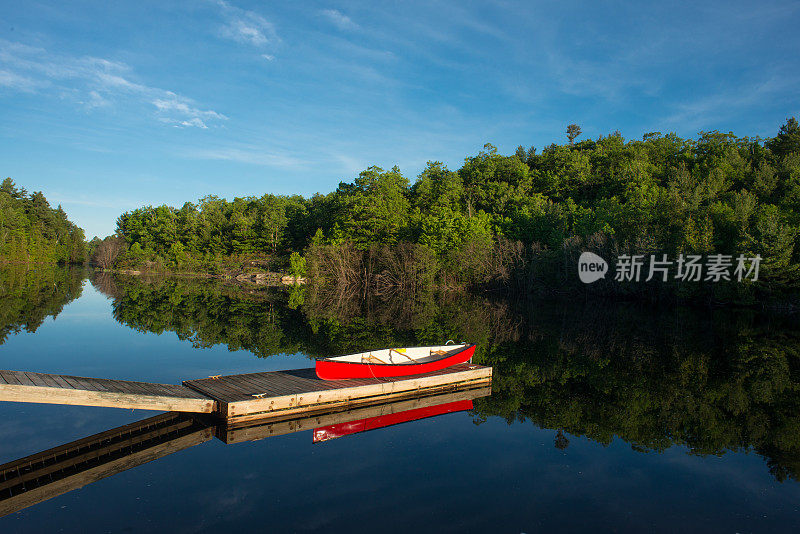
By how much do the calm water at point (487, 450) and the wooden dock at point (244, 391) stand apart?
0.93 meters

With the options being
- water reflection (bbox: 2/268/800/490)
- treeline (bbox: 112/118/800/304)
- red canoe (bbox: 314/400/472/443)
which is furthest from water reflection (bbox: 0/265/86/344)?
treeline (bbox: 112/118/800/304)

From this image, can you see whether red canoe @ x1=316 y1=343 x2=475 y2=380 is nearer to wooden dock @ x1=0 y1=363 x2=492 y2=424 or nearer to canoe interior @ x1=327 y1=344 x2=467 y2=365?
canoe interior @ x1=327 y1=344 x2=467 y2=365

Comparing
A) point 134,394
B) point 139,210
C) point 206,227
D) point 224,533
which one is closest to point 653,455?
point 224,533

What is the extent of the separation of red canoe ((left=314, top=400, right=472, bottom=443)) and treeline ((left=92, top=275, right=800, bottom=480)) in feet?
2.31

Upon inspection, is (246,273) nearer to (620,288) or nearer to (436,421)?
(620,288)

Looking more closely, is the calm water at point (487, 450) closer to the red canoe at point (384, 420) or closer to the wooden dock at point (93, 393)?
the red canoe at point (384, 420)

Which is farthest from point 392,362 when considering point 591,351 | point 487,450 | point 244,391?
point 591,351

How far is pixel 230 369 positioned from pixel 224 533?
32.2 feet

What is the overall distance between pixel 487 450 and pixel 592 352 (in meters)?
12.4

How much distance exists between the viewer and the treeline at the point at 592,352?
11422mm

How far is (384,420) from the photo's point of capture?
37.0ft

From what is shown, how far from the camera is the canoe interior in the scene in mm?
13087

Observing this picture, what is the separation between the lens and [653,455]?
32.3ft

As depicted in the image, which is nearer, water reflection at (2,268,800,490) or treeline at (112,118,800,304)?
water reflection at (2,268,800,490)
